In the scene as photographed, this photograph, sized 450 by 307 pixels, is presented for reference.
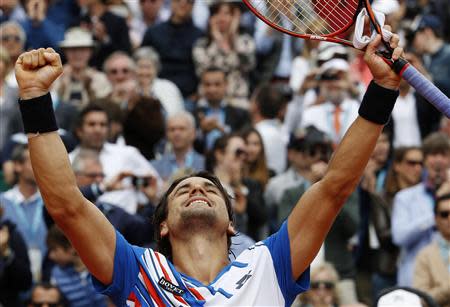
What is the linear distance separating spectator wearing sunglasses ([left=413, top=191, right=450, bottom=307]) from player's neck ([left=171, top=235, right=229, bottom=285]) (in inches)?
172

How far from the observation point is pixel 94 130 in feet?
39.8

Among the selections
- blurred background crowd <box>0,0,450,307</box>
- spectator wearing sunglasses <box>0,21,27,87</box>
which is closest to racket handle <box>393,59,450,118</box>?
blurred background crowd <box>0,0,450,307</box>

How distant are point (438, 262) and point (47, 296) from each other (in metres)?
2.99

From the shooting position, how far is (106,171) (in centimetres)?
1179

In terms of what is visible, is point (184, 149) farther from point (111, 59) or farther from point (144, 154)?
point (111, 59)

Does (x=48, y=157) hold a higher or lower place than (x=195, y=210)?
higher

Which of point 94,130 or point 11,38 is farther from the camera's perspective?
point 11,38

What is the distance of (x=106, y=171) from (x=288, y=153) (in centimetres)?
179

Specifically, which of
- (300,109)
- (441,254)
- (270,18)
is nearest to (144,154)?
(300,109)

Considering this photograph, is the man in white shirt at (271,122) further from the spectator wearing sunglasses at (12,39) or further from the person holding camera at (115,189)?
the spectator wearing sunglasses at (12,39)

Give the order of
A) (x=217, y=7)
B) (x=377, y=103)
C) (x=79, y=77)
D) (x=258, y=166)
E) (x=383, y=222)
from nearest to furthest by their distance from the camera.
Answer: (x=377, y=103)
(x=383, y=222)
(x=258, y=166)
(x=79, y=77)
(x=217, y=7)

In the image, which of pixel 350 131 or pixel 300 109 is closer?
Result: pixel 350 131

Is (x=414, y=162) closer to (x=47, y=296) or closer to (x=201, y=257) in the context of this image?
(x=47, y=296)

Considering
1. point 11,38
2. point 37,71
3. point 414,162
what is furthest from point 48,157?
point 11,38
